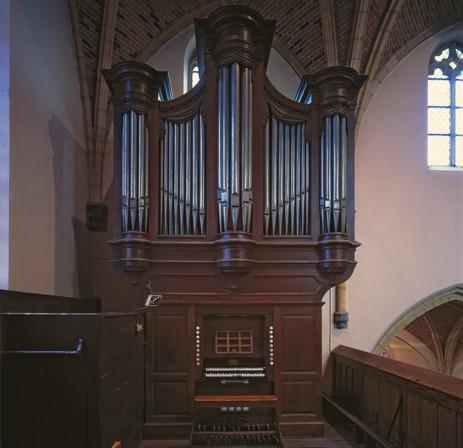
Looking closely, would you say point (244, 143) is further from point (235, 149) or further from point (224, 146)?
point (224, 146)

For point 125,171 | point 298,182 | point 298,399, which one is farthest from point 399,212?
point 125,171

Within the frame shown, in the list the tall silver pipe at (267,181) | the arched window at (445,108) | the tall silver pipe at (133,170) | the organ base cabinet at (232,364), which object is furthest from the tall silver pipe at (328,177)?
the arched window at (445,108)

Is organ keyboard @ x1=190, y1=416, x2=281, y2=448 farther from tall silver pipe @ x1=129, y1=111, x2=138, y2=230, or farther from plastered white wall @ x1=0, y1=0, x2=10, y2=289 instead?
plastered white wall @ x1=0, y1=0, x2=10, y2=289

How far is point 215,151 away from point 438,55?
539cm

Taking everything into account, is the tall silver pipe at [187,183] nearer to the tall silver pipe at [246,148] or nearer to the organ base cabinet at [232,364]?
the tall silver pipe at [246,148]

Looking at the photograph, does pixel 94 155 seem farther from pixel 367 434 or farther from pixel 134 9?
pixel 367 434

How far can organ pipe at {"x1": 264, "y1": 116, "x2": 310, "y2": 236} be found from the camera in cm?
612

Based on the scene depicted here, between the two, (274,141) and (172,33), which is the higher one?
(172,33)

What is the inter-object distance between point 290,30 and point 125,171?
13.9ft

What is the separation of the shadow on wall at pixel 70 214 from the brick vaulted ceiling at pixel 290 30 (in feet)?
1.46

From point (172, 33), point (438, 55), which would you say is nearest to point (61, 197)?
point (172, 33)

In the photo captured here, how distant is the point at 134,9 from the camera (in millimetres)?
7609

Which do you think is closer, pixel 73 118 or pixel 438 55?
pixel 73 118

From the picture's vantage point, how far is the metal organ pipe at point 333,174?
236 inches
